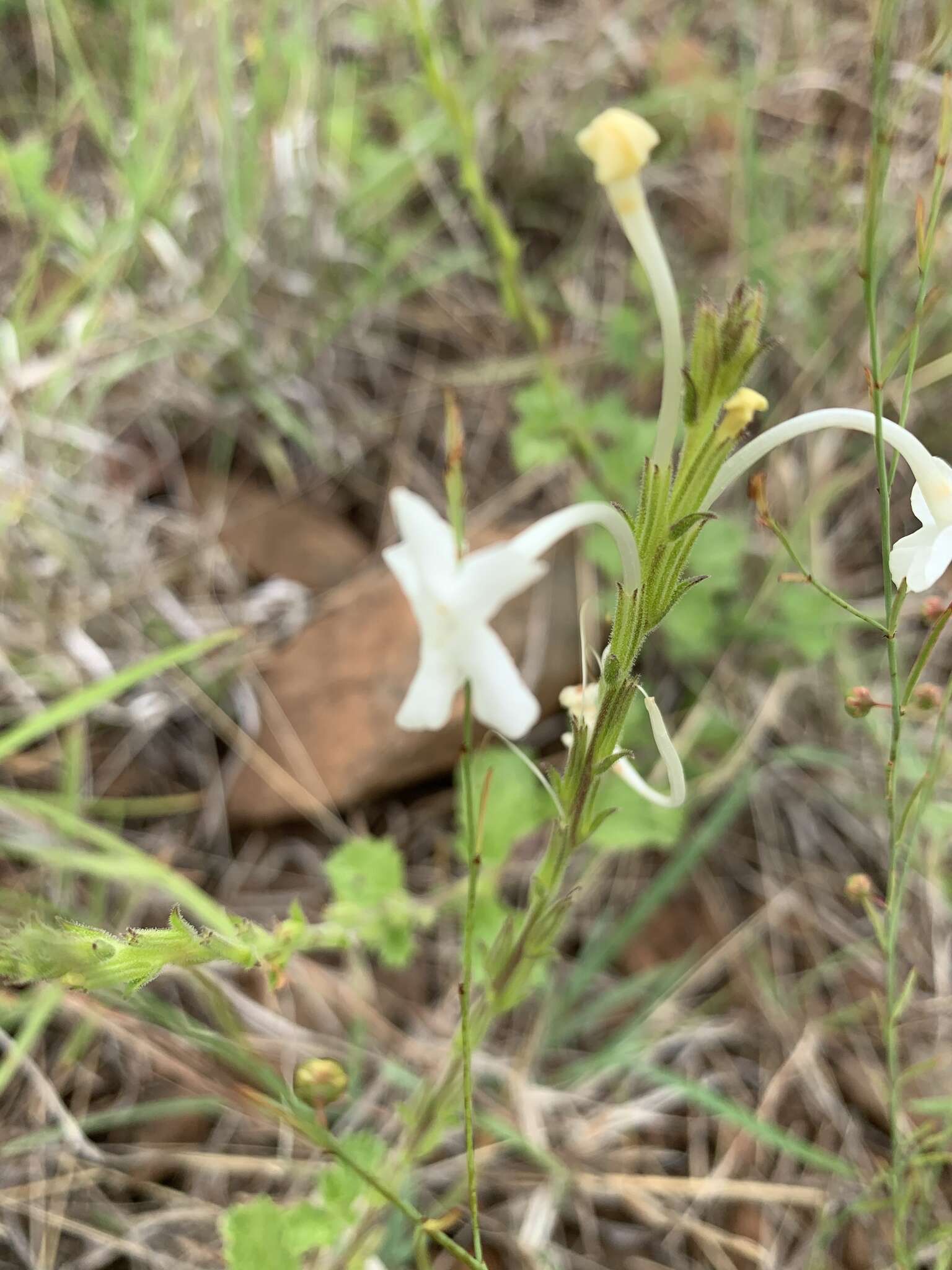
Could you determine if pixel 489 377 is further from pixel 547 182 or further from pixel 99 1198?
pixel 99 1198

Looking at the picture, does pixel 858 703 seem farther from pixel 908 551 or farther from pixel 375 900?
pixel 375 900

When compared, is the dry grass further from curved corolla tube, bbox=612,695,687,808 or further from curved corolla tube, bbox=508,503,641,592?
curved corolla tube, bbox=508,503,641,592

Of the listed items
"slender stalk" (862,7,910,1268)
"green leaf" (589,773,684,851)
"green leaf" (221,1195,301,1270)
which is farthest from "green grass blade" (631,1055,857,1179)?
"green leaf" (221,1195,301,1270)

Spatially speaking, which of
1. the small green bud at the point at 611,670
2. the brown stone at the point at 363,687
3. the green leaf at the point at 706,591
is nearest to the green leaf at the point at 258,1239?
the brown stone at the point at 363,687

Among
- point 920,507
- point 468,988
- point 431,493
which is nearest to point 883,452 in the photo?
point 920,507

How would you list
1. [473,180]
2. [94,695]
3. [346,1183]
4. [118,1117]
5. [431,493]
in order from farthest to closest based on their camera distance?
[431,493]
[118,1117]
[94,695]
[473,180]
[346,1183]

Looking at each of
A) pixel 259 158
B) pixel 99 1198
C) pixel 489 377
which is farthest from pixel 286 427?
pixel 99 1198
